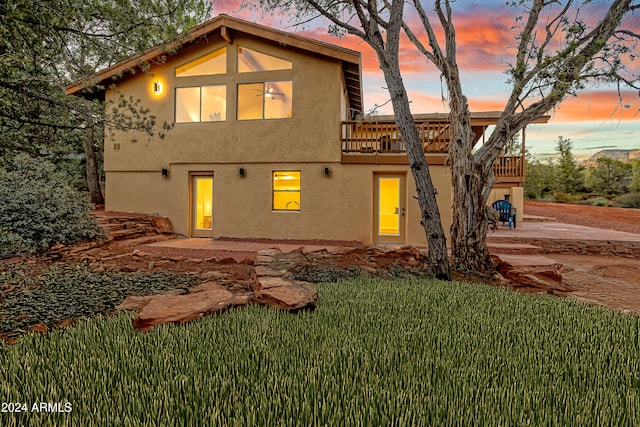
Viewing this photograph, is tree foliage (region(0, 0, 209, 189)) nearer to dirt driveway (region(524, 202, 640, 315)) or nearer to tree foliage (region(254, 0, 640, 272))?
tree foliage (region(254, 0, 640, 272))

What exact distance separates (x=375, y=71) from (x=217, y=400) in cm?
1329

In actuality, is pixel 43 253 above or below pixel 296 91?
below

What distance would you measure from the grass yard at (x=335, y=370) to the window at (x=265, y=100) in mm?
8612

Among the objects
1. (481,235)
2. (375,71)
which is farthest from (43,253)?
(375,71)

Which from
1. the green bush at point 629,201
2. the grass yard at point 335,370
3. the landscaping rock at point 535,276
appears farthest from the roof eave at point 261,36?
the green bush at point 629,201

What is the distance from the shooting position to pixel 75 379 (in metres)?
1.83

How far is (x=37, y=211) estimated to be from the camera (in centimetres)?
721

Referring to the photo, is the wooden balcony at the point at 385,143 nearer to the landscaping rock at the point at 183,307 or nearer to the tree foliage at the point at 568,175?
the landscaping rock at the point at 183,307

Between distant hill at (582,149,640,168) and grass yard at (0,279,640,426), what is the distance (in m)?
37.8

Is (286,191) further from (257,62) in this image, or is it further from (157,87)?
(157,87)

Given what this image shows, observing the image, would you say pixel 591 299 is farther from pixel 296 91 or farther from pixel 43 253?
pixel 43 253

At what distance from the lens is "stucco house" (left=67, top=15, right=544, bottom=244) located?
1002cm

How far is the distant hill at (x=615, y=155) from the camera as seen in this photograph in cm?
3125

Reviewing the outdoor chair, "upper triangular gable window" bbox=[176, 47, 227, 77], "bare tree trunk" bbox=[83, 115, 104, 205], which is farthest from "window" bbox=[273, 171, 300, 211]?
"bare tree trunk" bbox=[83, 115, 104, 205]
